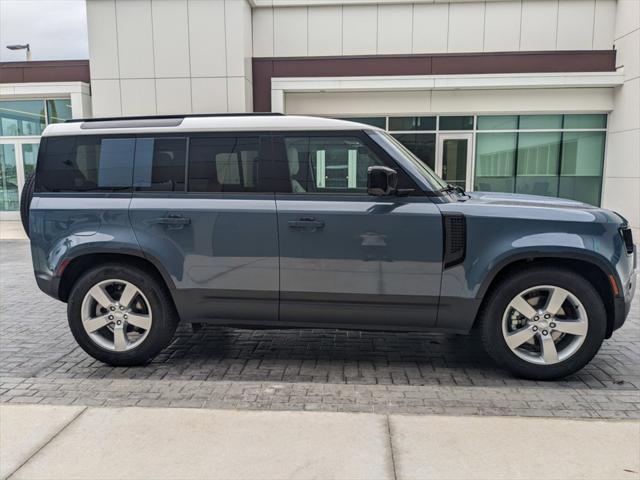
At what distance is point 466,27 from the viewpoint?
14.6m

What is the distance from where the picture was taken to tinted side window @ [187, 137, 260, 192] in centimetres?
422

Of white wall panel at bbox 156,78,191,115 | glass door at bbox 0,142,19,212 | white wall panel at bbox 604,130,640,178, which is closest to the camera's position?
white wall panel at bbox 604,130,640,178

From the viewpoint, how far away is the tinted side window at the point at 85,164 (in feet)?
14.3

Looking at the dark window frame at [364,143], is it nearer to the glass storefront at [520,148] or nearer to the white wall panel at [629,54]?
the glass storefront at [520,148]

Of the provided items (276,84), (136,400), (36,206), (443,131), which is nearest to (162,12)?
(276,84)

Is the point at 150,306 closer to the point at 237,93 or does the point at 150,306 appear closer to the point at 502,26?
the point at 237,93

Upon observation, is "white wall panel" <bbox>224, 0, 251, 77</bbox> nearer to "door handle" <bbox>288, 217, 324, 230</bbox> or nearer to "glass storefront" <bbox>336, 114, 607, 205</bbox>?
"glass storefront" <bbox>336, 114, 607, 205</bbox>

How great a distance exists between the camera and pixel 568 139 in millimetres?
14773

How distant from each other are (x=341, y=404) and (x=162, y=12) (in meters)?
12.9

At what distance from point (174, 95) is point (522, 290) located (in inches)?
475

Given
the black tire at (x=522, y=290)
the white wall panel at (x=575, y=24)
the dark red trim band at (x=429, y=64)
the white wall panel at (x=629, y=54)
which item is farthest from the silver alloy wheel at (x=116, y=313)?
the white wall panel at (x=575, y=24)

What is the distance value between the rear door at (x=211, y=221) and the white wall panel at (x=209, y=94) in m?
9.96

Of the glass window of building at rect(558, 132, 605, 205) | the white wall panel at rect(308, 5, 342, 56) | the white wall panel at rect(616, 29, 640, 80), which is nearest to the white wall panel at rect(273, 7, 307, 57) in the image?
the white wall panel at rect(308, 5, 342, 56)

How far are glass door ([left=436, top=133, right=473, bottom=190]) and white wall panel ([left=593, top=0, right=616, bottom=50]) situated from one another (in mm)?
4321
